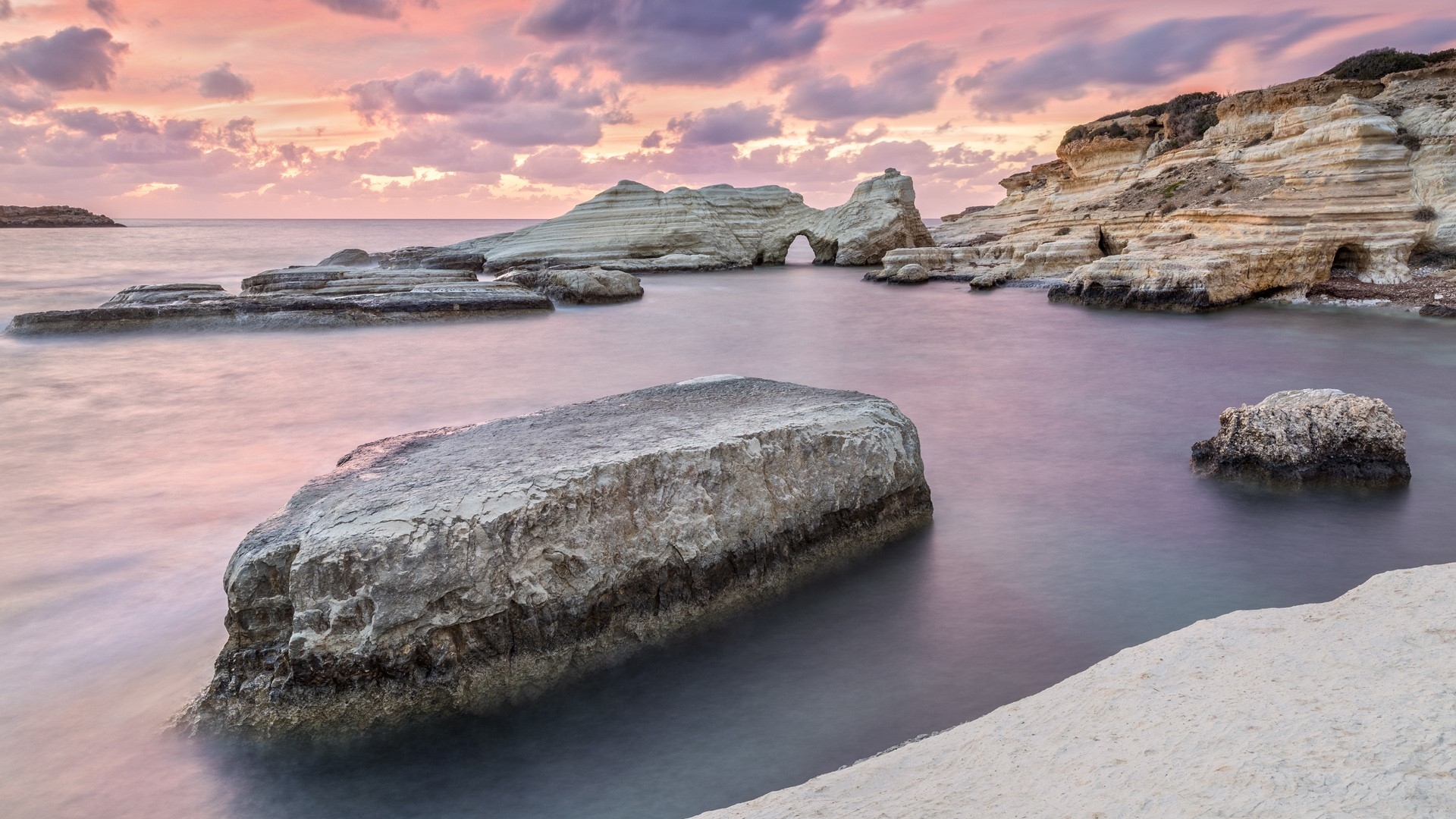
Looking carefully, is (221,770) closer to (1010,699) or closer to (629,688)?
(629,688)

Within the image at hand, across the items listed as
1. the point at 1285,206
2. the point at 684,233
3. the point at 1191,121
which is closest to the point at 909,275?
the point at 1285,206

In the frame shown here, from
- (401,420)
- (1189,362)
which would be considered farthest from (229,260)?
(1189,362)

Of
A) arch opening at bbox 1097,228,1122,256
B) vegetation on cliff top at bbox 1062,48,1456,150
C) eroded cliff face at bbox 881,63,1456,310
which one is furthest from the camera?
vegetation on cliff top at bbox 1062,48,1456,150

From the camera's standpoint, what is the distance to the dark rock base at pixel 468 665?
3.57 meters

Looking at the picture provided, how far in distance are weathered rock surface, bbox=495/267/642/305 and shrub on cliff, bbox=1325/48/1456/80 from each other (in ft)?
78.2

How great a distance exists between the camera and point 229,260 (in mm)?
35906

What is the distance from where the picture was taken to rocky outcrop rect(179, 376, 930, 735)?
3.57 metres

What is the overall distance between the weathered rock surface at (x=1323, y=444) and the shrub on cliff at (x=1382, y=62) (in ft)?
90.8

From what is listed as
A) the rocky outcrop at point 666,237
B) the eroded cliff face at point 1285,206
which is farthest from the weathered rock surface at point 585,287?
the eroded cliff face at point 1285,206

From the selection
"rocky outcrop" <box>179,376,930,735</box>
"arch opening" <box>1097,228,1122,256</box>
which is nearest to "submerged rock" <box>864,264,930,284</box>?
"arch opening" <box>1097,228,1122,256</box>

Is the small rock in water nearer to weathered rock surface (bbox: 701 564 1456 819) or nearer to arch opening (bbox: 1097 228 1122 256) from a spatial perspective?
arch opening (bbox: 1097 228 1122 256)

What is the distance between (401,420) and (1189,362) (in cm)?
1026

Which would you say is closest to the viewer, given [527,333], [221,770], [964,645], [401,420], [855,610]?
[221,770]

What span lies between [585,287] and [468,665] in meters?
17.5
